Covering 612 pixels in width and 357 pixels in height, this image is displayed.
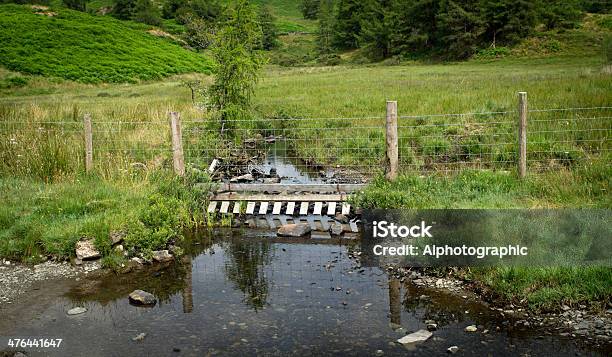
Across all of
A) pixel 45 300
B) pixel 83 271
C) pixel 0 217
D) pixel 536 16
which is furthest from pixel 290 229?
pixel 536 16

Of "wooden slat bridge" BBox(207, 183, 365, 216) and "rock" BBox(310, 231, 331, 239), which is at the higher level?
"wooden slat bridge" BBox(207, 183, 365, 216)

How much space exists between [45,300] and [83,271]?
113cm

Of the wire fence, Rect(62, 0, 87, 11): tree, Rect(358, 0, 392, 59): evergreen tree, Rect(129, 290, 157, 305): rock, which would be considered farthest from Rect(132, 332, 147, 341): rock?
Rect(62, 0, 87, 11): tree

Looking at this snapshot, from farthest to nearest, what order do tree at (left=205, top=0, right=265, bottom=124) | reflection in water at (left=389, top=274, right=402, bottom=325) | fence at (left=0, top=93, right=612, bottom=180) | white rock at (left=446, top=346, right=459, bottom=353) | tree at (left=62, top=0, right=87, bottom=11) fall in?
1. tree at (left=62, top=0, right=87, bottom=11)
2. tree at (left=205, top=0, right=265, bottom=124)
3. fence at (left=0, top=93, right=612, bottom=180)
4. reflection in water at (left=389, top=274, right=402, bottom=325)
5. white rock at (left=446, top=346, right=459, bottom=353)

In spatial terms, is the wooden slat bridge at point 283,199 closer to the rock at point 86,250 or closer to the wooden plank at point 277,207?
the wooden plank at point 277,207

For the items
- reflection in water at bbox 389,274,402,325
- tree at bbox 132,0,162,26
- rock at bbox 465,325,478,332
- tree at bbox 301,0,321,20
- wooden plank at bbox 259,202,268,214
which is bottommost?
rock at bbox 465,325,478,332

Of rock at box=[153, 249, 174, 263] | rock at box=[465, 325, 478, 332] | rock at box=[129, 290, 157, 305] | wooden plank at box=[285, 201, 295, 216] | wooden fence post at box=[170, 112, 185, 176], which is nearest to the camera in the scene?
rock at box=[465, 325, 478, 332]

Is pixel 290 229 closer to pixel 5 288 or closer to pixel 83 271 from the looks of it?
pixel 83 271

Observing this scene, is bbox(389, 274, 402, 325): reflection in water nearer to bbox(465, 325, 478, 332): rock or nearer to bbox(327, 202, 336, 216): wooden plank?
bbox(465, 325, 478, 332): rock

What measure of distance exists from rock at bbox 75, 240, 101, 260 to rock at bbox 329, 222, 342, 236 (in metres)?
4.27

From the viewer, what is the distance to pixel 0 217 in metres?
10.7

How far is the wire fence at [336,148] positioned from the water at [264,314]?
4.71 m

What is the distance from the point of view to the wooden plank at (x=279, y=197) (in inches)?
472

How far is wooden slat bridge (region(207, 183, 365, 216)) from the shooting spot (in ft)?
39.4
